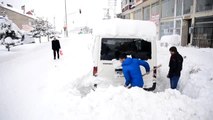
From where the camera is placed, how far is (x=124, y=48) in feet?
19.6

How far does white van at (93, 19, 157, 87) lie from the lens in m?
5.86

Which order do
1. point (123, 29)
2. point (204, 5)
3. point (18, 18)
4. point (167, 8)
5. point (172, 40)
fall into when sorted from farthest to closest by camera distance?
1. point (18, 18)
2. point (167, 8)
3. point (172, 40)
4. point (204, 5)
5. point (123, 29)

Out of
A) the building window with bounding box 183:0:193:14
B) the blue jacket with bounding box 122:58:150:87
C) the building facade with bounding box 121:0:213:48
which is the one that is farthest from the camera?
the building window with bounding box 183:0:193:14

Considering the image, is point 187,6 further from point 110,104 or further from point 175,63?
point 110,104

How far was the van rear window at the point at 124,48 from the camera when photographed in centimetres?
592

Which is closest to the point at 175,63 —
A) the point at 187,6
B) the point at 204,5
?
the point at 204,5

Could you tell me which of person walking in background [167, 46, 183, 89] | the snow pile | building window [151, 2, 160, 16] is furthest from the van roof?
building window [151, 2, 160, 16]

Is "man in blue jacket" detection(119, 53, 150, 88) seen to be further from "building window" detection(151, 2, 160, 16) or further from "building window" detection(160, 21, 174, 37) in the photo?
"building window" detection(151, 2, 160, 16)

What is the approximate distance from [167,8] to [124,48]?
74.5ft

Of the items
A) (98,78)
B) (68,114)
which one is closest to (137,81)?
(98,78)

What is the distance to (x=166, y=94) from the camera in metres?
5.13

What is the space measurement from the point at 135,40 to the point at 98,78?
4.63 ft

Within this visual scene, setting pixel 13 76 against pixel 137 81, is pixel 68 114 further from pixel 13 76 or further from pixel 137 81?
pixel 13 76

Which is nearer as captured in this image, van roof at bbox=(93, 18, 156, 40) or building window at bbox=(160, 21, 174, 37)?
van roof at bbox=(93, 18, 156, 40)
